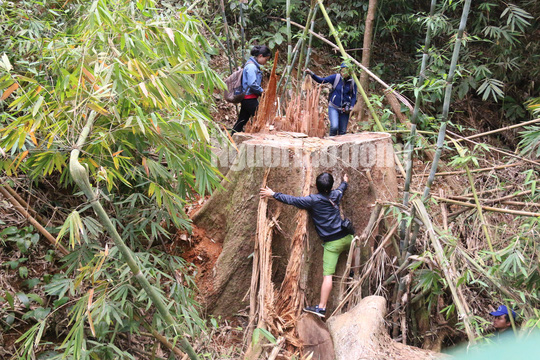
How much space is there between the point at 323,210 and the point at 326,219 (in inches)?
3.2

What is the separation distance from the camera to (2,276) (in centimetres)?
338

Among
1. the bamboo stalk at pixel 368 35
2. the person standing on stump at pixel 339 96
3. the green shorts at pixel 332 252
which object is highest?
the bamboo stalk at pixel 368 35

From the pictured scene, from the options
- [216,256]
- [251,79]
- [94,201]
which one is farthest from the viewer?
[251,79]

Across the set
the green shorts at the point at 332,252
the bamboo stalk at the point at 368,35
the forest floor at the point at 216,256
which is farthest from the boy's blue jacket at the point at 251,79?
the bamboo stalk at the point at 368,35

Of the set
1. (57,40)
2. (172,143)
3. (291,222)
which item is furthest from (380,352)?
(57,40)

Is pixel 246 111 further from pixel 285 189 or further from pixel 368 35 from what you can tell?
pixel 368 35

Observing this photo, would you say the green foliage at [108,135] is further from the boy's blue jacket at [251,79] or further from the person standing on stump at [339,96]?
the person standing on stump at [339,96]

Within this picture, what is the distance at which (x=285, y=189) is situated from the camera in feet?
12.7

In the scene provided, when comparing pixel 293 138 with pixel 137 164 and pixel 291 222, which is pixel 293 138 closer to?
pixel 291 222

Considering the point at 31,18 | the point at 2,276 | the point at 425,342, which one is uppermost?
the point at 31,18

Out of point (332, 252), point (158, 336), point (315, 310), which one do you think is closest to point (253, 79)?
point (332, 252)

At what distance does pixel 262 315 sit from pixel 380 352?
3.15ft

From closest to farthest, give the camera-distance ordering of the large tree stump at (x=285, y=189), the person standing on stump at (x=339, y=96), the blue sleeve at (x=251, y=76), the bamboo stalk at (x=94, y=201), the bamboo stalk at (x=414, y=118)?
1. the bamboo stalk at (x=94, y=201)
2. the bamboo stalk at (x=414, y=118)
3. the large tree stump at (x=285, y=189)
4. the blue sleeve at (x=251, y=76)
5. the person standing on stump at (x=339, y=96)

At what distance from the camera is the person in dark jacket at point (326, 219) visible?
11.8 feet
